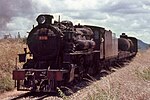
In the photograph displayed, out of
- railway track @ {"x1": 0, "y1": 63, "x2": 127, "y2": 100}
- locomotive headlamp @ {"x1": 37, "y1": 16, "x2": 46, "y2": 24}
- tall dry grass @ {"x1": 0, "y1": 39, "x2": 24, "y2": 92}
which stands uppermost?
locomotive headlamp @ {"x1": 37, "y1": 16, "x2": 46, "y2": 24}

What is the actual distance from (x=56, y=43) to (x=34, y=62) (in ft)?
4.33

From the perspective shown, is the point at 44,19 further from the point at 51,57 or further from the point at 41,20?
the point at 51,57

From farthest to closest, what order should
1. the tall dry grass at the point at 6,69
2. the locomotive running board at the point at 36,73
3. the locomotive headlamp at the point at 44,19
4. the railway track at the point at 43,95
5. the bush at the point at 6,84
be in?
the tall dry grass at the point at 6,69 → the bush at the point at 6,84 → the locomotive headlamp at the point at 44,19 → the locomotive running board at the point at 36,73 → the railway track at the point at 43,95

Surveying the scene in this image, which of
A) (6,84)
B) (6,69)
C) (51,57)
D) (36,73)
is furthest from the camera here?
(6,69)

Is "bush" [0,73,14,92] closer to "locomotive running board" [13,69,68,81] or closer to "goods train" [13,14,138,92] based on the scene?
"goods train" [13,14,138,92]

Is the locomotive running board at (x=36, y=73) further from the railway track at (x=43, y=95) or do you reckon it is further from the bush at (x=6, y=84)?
the bush at (x=6, y=84)

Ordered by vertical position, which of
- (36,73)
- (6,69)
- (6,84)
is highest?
(36,73)

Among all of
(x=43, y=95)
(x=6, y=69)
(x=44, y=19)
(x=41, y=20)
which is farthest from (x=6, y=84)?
(x=44, y=19)

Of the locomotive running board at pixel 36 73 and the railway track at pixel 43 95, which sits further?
the locomotive running board at pixel 36 73

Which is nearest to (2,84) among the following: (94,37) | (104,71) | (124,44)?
(94,37)

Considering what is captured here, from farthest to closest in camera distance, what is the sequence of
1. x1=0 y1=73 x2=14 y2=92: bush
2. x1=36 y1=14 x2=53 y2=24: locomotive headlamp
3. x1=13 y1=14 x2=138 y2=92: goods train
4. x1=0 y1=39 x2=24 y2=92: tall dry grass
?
x1=0 y1=39 x2=24 y2=92: tall dry grass, x1=0 y1=73 x2=14 y2=92: bush, x1=36 y1=14 x2=53 y2=24: locomotive headlamp, x1=13 y1=14 x2=138 y2=92: goods train

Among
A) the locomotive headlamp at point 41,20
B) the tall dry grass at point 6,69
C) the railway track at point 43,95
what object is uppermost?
the locomotive headlamp at point 41,20

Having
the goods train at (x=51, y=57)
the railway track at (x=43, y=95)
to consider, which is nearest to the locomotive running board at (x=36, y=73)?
the goods train at (x=51, y=57)

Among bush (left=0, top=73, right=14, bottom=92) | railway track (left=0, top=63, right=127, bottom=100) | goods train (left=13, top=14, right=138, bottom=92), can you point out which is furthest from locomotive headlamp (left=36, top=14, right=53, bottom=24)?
bush (left=0, top=73, right=14, bottom=92)
